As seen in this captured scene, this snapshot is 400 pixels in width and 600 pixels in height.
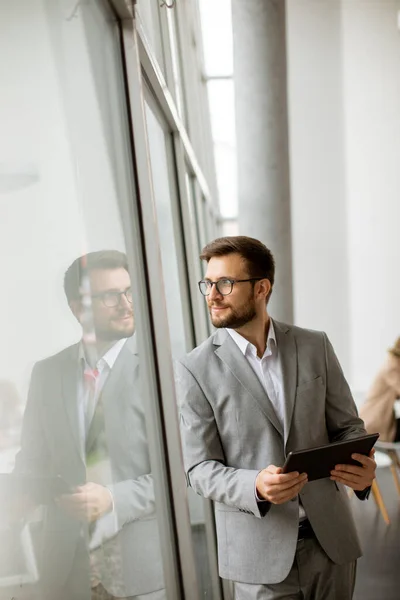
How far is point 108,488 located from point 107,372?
28 centimetres

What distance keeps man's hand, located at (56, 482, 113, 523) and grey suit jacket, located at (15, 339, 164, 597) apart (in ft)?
0.06

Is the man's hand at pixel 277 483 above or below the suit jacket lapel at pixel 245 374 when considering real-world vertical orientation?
below

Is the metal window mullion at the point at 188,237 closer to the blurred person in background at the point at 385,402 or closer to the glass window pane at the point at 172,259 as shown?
the glass window pane at the point at 172,259

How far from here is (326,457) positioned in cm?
204

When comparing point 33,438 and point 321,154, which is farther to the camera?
point 321,154

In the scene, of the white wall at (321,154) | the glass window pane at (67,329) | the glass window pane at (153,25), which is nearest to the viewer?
the glass window pane at (67,329)

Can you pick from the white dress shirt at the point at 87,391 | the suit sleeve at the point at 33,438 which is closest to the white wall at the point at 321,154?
the white dress shirt at the point at 87,391

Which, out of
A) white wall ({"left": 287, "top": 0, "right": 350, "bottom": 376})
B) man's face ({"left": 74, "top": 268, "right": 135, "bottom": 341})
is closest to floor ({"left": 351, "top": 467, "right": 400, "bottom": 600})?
man's face ({"left": 74, "top": 268, "right": 135, "bottom": 341})

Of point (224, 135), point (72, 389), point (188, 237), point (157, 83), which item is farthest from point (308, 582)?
point (224, 135)

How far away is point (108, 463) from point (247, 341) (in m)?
0.71

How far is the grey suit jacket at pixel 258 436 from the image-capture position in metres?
2.21

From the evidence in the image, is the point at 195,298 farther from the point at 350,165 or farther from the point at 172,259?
the point at 350,165

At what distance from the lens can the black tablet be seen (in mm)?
1950

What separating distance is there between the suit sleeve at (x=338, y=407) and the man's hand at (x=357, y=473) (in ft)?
0.36
